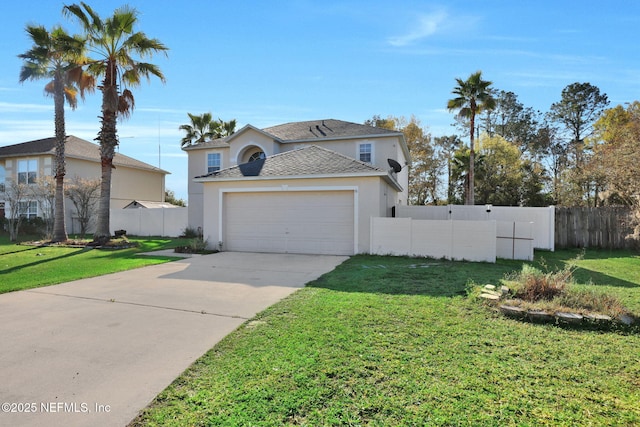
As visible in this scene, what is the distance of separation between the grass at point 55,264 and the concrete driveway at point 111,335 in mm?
837

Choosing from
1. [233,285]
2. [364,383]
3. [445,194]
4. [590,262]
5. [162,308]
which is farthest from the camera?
[445,194]

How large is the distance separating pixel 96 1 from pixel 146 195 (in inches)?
694

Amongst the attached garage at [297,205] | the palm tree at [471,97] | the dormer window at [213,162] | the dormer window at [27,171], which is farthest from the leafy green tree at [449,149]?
the dormer window at [27,171]

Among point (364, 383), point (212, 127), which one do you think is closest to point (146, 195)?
point (212, 127)

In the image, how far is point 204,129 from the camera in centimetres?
2936

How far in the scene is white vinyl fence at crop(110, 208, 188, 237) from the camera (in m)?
21.1

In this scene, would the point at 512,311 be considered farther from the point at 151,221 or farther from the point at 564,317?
the point at 151,221

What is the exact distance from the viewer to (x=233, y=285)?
7.34 m

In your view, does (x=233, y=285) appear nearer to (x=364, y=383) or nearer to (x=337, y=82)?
(x=364, y=383)

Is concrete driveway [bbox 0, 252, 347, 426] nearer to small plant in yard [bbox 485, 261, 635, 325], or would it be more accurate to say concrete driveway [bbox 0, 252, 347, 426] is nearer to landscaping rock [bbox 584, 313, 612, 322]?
small plant in yard [bbox 485, 261, 635, 325]

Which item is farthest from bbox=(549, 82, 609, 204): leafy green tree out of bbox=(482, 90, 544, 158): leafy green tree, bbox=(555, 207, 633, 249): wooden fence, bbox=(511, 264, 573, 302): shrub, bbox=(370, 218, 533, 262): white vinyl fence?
bbox=(511, 264, 573, 302): shrub

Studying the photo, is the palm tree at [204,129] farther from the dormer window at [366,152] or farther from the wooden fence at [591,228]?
the wooden fence at [591,228]

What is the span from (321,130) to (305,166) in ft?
25.5

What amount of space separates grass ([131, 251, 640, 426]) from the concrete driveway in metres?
0.36
